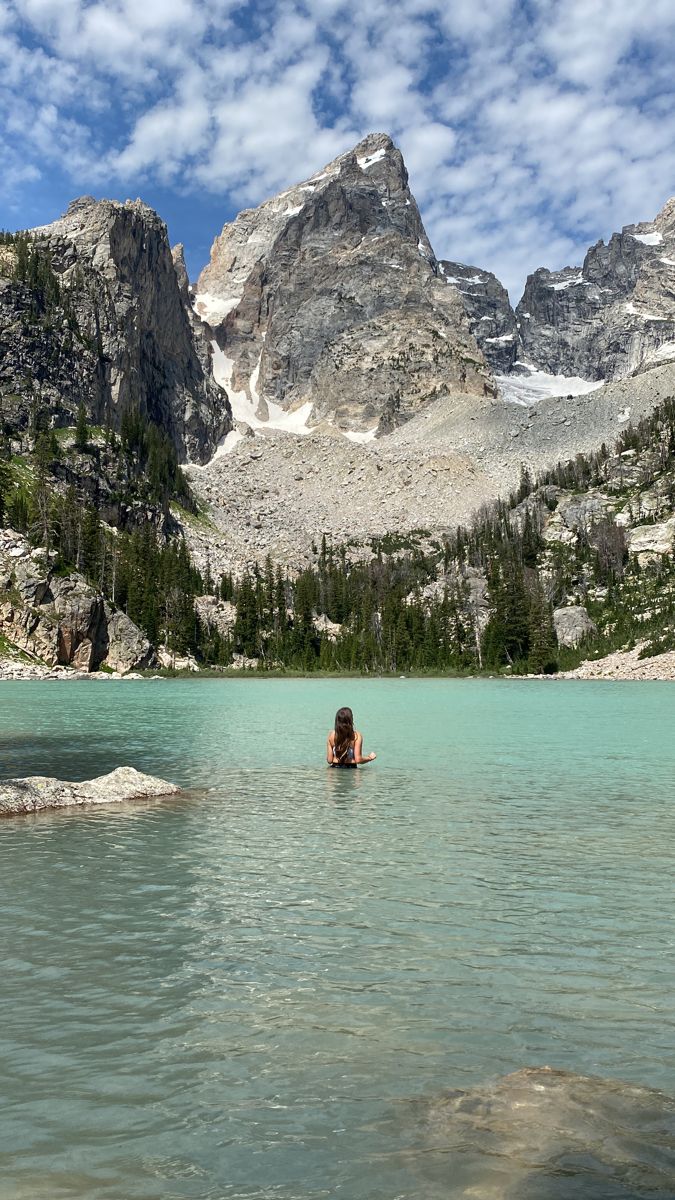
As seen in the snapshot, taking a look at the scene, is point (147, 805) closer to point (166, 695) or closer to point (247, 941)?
point (247, 941)

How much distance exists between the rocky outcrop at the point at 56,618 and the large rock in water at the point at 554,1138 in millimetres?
124350

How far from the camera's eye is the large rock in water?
5484 millimetres

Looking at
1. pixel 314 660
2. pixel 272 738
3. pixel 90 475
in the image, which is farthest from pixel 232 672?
pixel 272 738

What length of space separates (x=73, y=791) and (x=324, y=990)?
15020mm

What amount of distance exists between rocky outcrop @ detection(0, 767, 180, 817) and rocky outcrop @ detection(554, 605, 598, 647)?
147864mm

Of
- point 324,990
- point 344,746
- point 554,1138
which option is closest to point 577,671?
point 344,746

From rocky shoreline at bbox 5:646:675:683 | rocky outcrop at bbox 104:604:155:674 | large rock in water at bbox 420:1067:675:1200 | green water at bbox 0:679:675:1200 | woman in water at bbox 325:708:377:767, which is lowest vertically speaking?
green water at bbox 0:679:675:1200

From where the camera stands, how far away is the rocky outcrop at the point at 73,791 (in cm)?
2086

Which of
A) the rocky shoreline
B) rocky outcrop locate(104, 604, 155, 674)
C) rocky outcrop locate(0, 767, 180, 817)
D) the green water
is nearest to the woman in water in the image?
the green water

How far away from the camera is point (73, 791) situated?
2234 cm

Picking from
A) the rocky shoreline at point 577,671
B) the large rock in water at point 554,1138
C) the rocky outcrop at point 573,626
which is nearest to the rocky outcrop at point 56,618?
the rocky shoreline at point 577,671

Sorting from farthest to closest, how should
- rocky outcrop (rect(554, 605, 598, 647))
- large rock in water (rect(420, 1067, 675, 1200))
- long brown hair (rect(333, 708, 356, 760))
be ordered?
1. rocky outcrop (rect(554, 605, 598, 647))
2. long brown hair (rect(333, 708, 356, 760))
3. large rock in water (rect(420, 1067, 675, 1200))

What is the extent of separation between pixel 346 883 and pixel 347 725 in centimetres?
1525

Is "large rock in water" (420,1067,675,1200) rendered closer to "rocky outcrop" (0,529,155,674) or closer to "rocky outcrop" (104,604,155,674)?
"rocky outcrop" (0,529,155,674)
